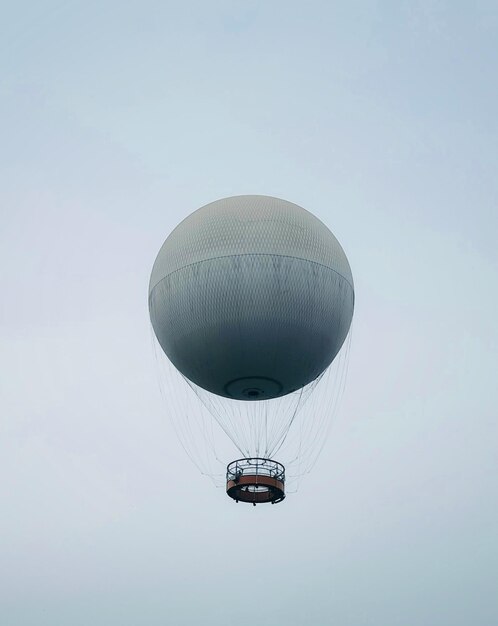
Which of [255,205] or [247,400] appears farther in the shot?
[247,400]

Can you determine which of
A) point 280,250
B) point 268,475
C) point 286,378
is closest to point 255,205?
point 280,250

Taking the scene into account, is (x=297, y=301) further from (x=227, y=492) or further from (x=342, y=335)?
(x=227, y=492)

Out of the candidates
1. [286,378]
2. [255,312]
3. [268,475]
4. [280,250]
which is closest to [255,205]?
[280,250]

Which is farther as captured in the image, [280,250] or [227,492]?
[227,492]

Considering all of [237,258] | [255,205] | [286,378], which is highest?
[255,205]

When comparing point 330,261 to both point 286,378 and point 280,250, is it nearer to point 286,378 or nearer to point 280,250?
point 280,250

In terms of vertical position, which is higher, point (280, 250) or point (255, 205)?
point (255, 205)
